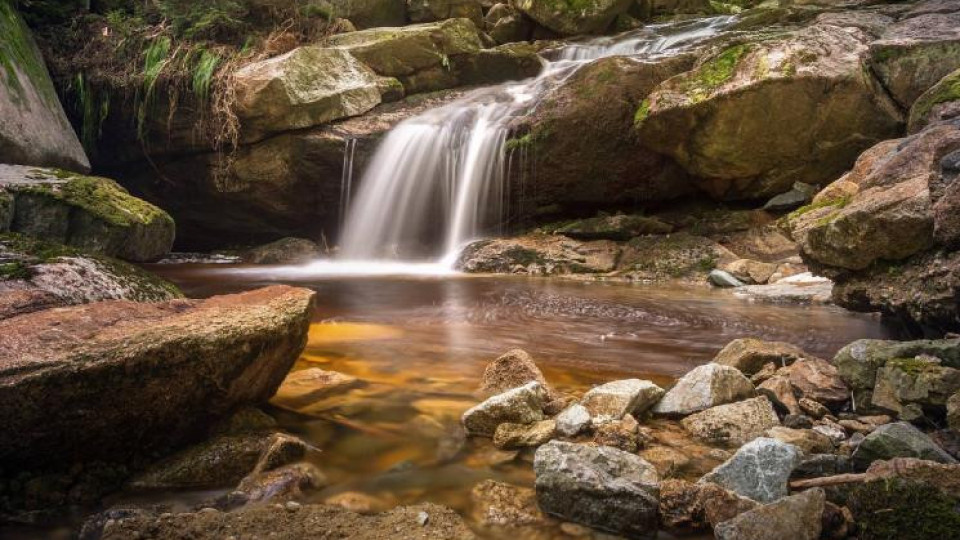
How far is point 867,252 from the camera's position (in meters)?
4.14

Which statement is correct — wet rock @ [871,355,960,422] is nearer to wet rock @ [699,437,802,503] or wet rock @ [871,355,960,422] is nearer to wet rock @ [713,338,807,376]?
wet rock @ [713,338,807,376]

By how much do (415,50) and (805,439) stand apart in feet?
39.8

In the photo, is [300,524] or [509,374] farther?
[509,374]

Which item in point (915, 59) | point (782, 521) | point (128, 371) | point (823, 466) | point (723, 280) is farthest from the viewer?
point (915, 59)

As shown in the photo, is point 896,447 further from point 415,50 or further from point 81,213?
point 415,50

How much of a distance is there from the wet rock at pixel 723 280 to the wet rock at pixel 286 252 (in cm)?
786

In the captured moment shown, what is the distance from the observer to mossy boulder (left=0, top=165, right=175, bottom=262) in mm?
6812

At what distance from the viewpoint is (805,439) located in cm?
259

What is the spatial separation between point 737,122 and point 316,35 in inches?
368

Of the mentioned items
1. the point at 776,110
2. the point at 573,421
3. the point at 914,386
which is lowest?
the point at 573,421

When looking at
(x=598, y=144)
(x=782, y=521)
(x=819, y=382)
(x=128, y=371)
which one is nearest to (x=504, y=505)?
(x=782, y=521)

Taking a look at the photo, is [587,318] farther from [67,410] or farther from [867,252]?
[67,410]

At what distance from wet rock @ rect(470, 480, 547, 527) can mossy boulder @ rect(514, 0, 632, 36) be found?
14754 millimetres

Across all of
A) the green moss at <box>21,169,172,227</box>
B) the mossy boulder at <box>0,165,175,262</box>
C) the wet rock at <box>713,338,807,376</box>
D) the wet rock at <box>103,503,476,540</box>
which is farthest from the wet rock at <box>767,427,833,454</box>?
the green moss at <box>21,169,172,227</box>
